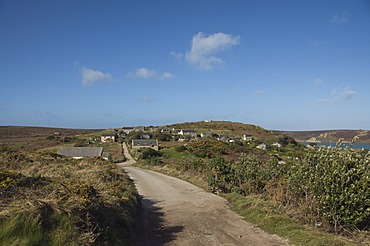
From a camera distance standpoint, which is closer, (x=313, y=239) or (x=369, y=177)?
(x=313, y=239)

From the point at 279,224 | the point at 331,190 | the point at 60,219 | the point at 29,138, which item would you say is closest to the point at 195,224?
the point at 279,224

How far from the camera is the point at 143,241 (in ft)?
26.9

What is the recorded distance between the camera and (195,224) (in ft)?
32.3

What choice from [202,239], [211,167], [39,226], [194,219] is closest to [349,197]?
[202,239]

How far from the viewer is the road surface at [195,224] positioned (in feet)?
26.9

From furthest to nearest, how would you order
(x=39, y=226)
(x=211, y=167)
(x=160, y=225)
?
(x=211, y=167), (x=160, y=225), (x=39, y=226)

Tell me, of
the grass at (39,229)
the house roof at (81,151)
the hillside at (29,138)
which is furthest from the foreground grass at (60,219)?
the hillside at (29,138)

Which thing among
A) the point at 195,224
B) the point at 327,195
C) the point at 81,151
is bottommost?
the point at 81,151

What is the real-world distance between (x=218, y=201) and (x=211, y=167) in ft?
21.6

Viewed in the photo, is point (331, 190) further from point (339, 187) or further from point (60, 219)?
point (60, 219)

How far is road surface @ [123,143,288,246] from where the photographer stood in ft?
26.9

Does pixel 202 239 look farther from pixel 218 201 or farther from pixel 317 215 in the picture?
pixel 218 201

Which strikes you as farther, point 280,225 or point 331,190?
point 280,225

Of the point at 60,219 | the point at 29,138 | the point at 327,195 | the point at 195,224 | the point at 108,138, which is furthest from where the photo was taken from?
the point at 108,138
